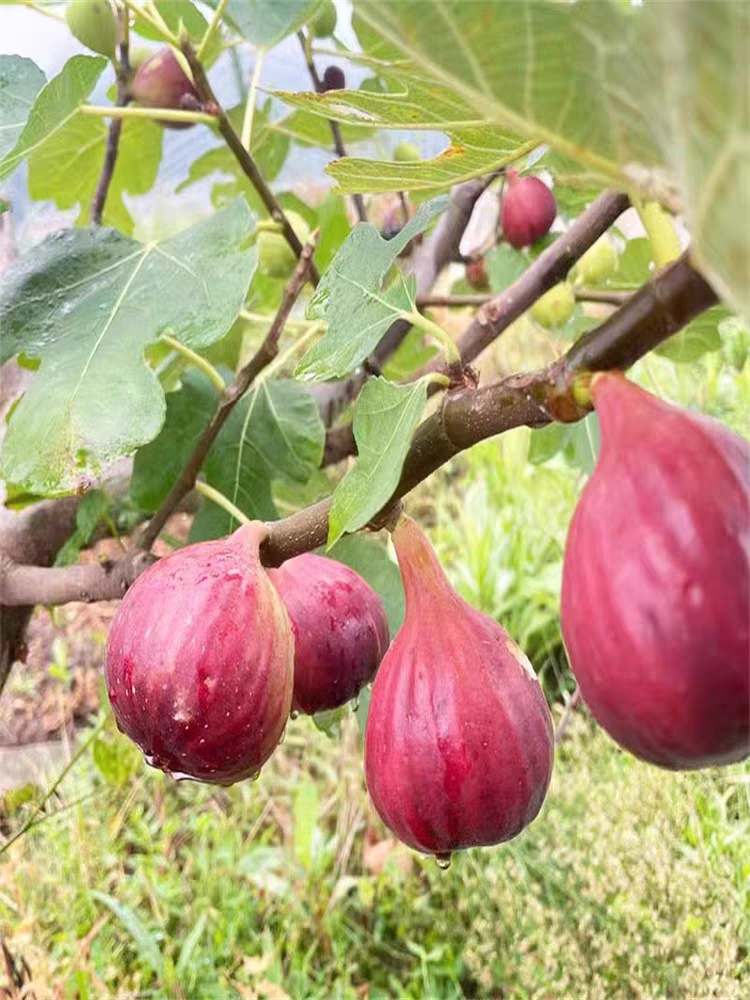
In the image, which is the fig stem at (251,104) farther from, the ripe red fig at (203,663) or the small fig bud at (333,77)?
the ripe red fig at (203,663)

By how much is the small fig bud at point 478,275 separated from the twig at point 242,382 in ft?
1.94

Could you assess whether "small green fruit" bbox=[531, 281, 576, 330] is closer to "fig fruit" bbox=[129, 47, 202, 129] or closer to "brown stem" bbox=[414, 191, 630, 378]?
"brown stem" bbox=[414, 191, 630, 378]

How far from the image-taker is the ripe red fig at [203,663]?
16.9 inches

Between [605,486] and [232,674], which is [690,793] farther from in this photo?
[605,486]

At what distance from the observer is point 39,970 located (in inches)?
49.7

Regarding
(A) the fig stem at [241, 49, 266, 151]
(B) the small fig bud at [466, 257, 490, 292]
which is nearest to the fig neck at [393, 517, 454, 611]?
(A) the fig stem at [241, 49, 266, 151]

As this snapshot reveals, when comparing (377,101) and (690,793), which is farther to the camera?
(690,793)

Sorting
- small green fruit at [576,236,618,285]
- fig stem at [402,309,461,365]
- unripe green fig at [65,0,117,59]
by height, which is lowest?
small green fruit at [576,236,618,285]

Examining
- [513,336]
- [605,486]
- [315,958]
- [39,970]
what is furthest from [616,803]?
[513,336]

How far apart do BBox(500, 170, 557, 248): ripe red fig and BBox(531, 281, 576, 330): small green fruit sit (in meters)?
0.07

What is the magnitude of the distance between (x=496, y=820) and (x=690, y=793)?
1546mm

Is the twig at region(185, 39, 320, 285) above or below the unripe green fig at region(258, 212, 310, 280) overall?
above

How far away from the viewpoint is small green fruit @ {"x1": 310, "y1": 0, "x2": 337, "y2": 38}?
900mm

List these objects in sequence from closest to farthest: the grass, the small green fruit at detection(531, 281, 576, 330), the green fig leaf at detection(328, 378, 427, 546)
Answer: the green fig leaf at detection(328, 378, 427, 546), the small green fruit at detection(531, 281, 576, 330), the grass
